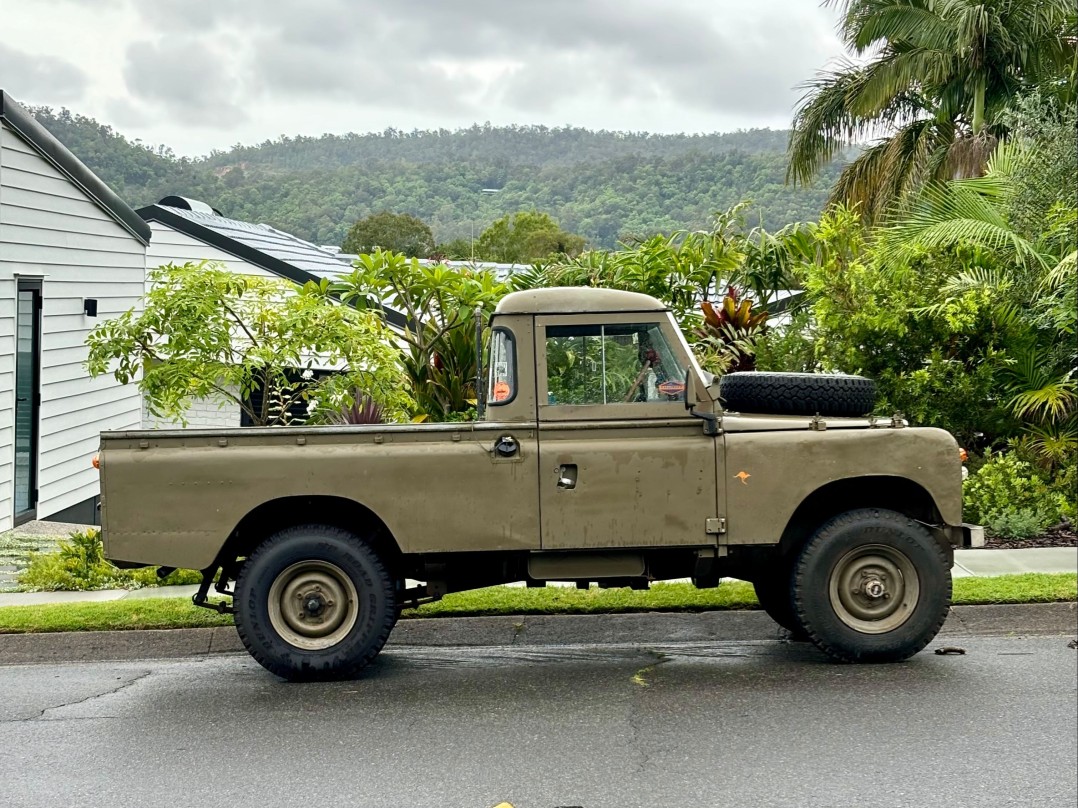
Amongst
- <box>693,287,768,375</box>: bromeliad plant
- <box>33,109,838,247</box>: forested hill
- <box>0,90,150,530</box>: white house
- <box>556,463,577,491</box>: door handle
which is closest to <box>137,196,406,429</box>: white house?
<box>0,90,150,530</box>: white house

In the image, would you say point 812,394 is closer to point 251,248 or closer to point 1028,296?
point 1028,296

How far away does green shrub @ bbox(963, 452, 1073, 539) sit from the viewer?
11773 millimetres

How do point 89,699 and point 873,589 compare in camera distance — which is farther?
point 873,589

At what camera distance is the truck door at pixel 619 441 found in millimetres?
7578

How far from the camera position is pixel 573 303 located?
7.89 meters

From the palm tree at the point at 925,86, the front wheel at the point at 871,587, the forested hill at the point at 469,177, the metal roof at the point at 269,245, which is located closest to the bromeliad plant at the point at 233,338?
the front wheel at the point at 871,587

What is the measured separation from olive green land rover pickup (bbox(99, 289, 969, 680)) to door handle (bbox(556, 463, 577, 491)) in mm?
13

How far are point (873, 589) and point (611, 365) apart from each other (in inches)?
79.9

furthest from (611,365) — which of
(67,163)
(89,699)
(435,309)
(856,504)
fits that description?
(67,163)

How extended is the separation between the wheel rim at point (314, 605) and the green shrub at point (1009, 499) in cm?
652

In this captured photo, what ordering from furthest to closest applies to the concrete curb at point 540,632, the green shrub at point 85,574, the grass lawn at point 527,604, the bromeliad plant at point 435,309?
1. the bromeliad plant at point 435,309
2. the green shrub at point 85,574
3. the grass lawn at point 527,604
4. the concrete curb at point 540,632

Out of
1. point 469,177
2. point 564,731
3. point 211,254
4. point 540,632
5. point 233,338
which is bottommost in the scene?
point 564,731

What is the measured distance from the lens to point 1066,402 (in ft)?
42.0

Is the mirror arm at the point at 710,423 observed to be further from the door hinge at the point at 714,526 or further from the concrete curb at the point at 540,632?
the concrete curb at the point at 540,632
